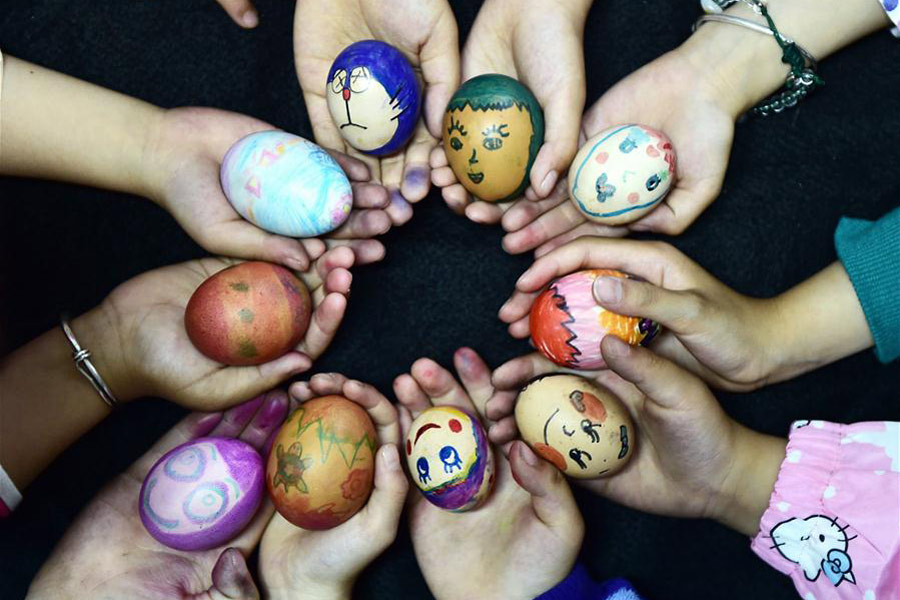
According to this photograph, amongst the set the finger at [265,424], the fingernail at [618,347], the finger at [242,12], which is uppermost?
the finger at [242,12]

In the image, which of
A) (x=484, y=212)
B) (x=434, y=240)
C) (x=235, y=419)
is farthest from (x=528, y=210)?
(x=235, y=419)

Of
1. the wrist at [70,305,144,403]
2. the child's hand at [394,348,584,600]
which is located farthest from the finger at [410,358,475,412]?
the wrist at [70,305,144,403]

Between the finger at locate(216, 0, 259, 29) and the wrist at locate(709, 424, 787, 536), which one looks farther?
the finger at locate(216, 0, 259, 29)

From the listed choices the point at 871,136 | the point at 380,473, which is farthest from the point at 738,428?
the point at 871,136

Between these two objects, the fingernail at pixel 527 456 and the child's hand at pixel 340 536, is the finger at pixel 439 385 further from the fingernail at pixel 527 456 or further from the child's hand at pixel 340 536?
the fingernail at pixel 527 456

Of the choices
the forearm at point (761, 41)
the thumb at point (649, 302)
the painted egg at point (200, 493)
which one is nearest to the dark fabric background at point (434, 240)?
the forearm at point (761, 41)

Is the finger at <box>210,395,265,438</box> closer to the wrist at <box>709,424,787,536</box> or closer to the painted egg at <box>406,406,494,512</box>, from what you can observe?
the painted egg at <box>406,406,494,512</box>

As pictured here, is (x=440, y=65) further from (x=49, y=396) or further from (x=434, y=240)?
(x=49, y=396)
